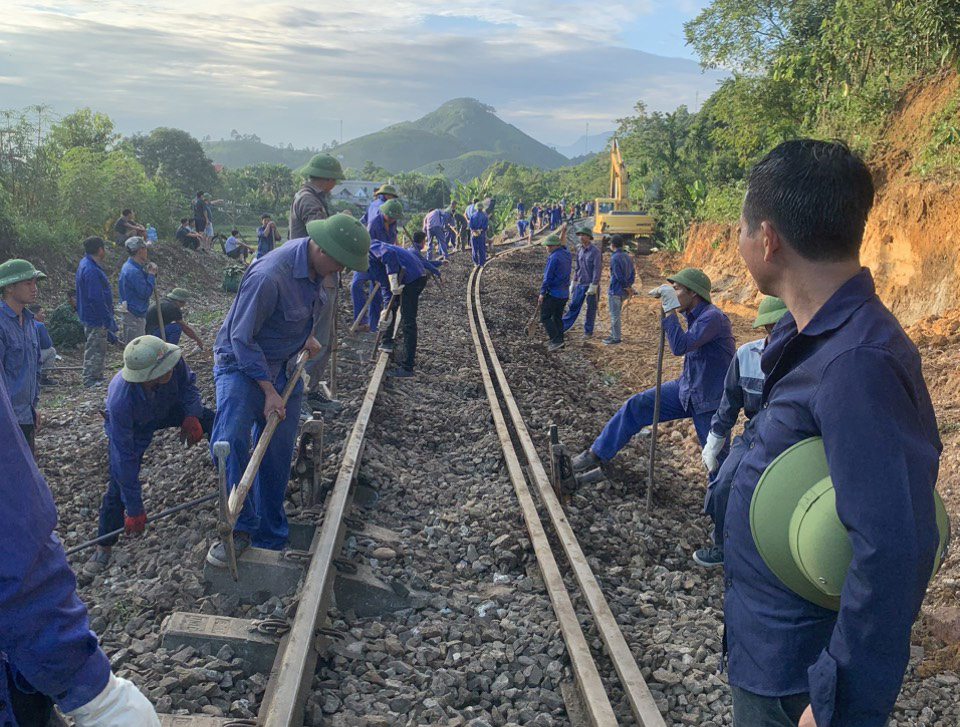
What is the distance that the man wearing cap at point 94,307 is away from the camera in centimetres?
1056

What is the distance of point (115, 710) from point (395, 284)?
8.50m

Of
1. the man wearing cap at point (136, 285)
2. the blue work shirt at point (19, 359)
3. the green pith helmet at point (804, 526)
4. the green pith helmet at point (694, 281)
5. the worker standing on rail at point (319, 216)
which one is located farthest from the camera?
the man wearing cap at point (136, 285)

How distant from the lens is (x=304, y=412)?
768 centimetres

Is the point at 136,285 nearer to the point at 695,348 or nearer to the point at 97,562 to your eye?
the point at 97,562

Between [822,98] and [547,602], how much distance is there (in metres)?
15.6

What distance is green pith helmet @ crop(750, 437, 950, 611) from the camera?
1.72 meters

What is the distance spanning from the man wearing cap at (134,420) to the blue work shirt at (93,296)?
19.7ft

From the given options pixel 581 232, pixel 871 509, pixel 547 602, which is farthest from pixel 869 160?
pixel 871 509

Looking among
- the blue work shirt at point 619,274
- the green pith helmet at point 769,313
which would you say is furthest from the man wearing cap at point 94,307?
the green pith helmet at point 769,313

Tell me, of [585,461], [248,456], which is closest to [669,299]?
[585,461]

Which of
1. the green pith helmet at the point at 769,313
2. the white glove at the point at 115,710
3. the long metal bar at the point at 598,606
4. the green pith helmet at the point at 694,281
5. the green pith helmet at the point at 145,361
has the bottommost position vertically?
the long metal bar at the point at 598,606

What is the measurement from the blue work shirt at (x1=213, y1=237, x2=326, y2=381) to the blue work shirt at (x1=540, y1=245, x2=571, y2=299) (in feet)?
26.1

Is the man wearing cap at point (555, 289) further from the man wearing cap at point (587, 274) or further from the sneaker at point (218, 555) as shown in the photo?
the sneaker at point (218, 555)

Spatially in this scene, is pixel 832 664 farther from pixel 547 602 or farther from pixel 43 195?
pixel 43 195
